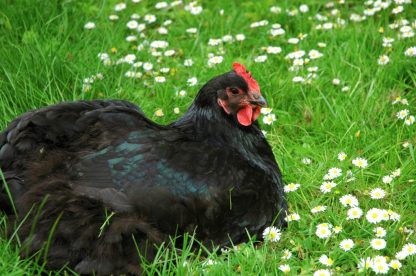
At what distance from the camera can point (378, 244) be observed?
403 cm

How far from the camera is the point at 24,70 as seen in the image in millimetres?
5367

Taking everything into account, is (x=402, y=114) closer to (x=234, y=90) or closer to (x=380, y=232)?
(x=380, y=232)

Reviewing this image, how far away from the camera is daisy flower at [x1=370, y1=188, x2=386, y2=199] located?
453 centimetres

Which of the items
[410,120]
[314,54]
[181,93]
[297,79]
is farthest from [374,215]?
[314,54]

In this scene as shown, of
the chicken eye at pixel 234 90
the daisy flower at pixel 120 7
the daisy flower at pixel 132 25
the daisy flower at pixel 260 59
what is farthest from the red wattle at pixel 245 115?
the daisy flower at pixel 120 7

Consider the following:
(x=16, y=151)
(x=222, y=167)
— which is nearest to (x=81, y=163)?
(x=16, y=151)

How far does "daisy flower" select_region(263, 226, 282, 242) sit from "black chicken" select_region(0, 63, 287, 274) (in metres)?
0.06

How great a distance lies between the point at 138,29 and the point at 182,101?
1218 mm

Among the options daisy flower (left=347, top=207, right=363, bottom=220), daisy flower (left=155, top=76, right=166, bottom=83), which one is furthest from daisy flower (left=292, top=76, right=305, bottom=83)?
daisy flower (left=347, top=207, right=363, bottom=220)

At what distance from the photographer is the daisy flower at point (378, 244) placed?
402cm

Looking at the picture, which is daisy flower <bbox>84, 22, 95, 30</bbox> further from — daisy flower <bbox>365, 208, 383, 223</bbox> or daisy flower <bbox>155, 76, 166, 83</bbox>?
daisy flower <bbox>365, 208, 383, 223</bbox>

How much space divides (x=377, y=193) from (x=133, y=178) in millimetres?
1507

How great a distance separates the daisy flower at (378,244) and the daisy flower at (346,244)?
106 mm

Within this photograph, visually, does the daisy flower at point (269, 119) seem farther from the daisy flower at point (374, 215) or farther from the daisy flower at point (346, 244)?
the daisy flower at point (346, 244)
